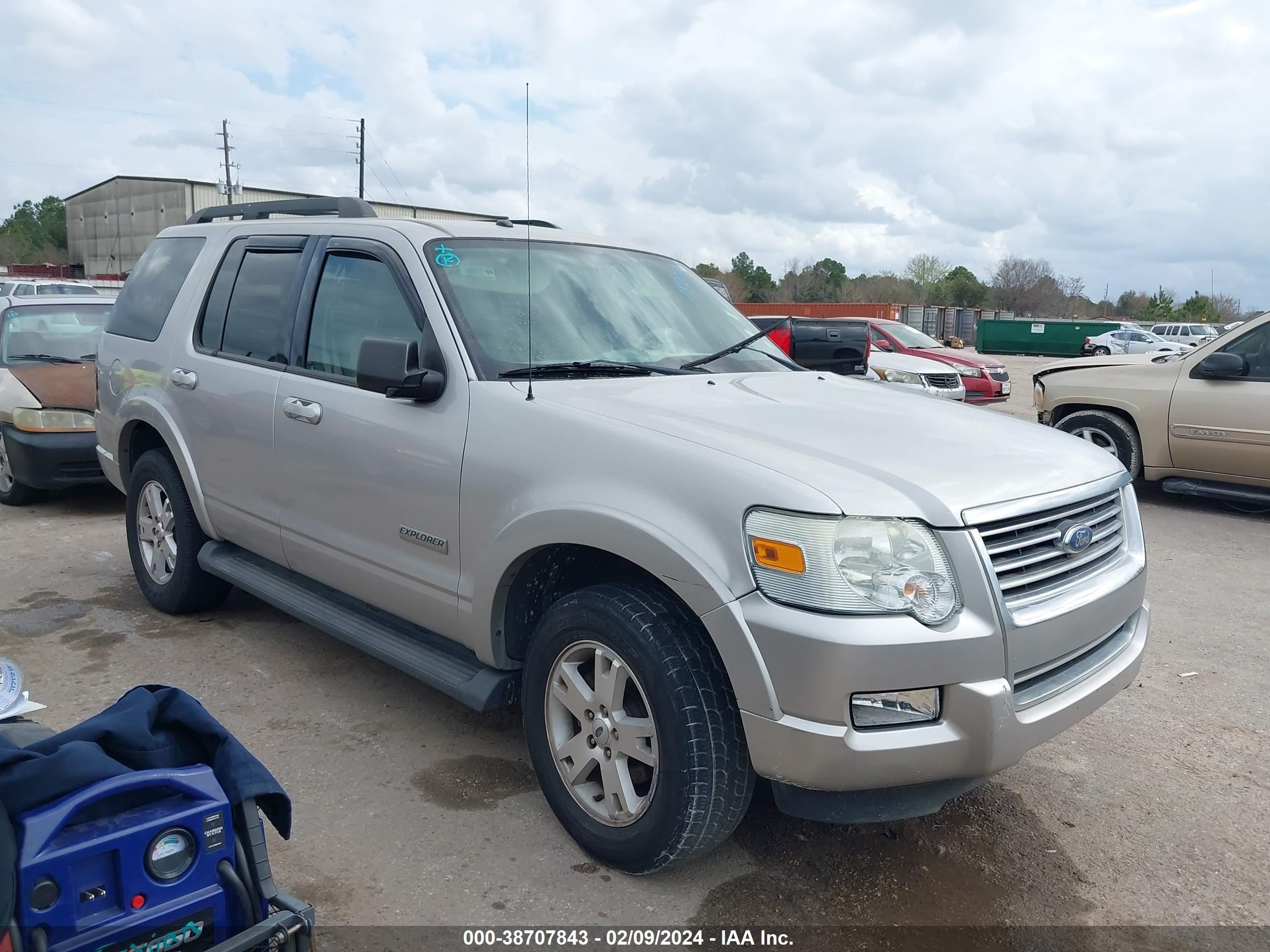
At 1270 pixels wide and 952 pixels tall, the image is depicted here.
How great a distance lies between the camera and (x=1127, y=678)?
10.1ft

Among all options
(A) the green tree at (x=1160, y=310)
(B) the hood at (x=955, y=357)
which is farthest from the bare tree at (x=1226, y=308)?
(B) the hood at (x=955, y=357)

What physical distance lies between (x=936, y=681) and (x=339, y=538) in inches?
91.9

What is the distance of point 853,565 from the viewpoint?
8.09ft

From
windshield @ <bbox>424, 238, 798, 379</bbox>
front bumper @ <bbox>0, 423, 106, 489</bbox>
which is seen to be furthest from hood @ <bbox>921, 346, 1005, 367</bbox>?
windshield @ <bbox>424, 238, 798, 379</bbox>

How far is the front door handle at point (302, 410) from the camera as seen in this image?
152 inches

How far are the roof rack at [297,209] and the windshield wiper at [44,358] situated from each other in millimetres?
3645

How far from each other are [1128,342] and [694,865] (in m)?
38.6

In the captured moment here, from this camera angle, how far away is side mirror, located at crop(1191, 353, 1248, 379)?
317 inches

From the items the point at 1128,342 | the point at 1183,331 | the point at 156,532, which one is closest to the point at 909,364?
the point at 156,532

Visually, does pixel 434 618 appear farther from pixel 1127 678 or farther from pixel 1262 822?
pixel 1262 822

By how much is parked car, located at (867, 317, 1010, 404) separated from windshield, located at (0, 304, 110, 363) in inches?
415

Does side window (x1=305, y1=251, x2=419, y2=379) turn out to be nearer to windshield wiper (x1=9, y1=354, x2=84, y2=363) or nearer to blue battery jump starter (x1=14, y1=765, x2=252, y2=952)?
blue battery jump starter (x1=14, y1=765, x2=252, y2=952)

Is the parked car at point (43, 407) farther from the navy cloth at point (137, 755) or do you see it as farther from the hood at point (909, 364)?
the hood at point (909, 364)

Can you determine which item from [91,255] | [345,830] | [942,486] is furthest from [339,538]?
[91,255]
